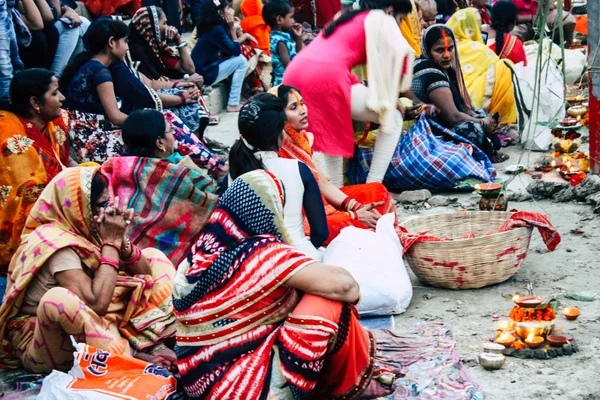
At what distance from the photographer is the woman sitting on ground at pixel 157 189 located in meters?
4.71

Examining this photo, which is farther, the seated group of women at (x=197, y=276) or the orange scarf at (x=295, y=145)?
the orange scarf at (x=295, y=145)

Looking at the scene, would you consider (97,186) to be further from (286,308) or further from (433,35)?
(433,35)

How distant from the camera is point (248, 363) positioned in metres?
3.01

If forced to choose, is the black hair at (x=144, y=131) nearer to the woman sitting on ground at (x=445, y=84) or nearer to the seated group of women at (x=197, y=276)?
the seated group of women at (x=197, y=276)

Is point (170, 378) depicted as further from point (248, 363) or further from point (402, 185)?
point (402, 185)

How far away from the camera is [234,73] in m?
9.09

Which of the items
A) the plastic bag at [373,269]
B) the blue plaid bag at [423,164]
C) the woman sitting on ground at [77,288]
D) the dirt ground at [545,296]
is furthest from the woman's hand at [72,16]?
the dirt ground at [545,296]

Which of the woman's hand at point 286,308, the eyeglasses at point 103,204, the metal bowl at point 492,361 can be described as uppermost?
the eyeglasses at point 103,204

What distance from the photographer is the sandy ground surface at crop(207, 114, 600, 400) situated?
11.0 ft

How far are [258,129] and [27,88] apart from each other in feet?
4.98

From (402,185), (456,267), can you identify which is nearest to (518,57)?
(402,185)

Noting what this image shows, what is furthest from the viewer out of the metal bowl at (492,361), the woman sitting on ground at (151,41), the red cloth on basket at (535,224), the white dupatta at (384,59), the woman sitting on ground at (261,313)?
the woman sitting on ground at (151,41)

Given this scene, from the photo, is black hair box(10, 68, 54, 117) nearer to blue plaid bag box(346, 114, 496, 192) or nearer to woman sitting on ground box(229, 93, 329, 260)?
woman sitting on ground box(229, 93, 329, 260)

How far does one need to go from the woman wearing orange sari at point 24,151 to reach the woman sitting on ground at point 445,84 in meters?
3.10
